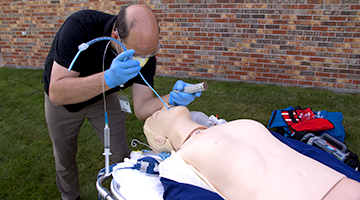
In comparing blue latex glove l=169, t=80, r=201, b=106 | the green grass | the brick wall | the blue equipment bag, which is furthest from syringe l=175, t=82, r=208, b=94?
the brick wall

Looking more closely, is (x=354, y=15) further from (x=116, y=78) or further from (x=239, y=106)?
(x=116, y=78)

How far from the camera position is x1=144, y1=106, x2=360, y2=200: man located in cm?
92

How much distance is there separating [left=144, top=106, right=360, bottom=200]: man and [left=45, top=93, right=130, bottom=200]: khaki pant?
75 centimetres

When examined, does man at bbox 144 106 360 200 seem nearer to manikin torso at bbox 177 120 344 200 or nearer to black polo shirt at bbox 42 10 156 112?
manikin torso at bbox 177 120 344 200

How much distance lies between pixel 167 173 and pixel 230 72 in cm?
298

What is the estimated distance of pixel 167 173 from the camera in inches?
43.1

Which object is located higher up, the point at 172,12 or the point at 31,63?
the point at 172,12

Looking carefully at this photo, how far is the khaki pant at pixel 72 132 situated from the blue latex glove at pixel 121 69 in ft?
1.84

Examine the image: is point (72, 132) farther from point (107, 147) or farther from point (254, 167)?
point (254, 167)

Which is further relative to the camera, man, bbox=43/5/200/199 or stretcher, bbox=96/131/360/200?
man, bbox=43/5/200/199

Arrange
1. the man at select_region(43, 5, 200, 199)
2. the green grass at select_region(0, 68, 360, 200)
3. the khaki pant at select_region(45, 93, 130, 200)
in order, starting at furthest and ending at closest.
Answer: the green grass at select_region(0, 68, 360, 200)
the khaki pant at select_region(45, 93, 130, 200)
the man at select_region(43, 5, 200, 199)

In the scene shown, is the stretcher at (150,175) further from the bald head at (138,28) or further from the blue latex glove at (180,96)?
the bald head at (138,28)

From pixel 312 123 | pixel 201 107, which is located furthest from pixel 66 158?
pixel 312 123

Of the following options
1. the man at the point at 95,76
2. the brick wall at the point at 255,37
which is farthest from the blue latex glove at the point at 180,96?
the brick wall at the point at 255,37
